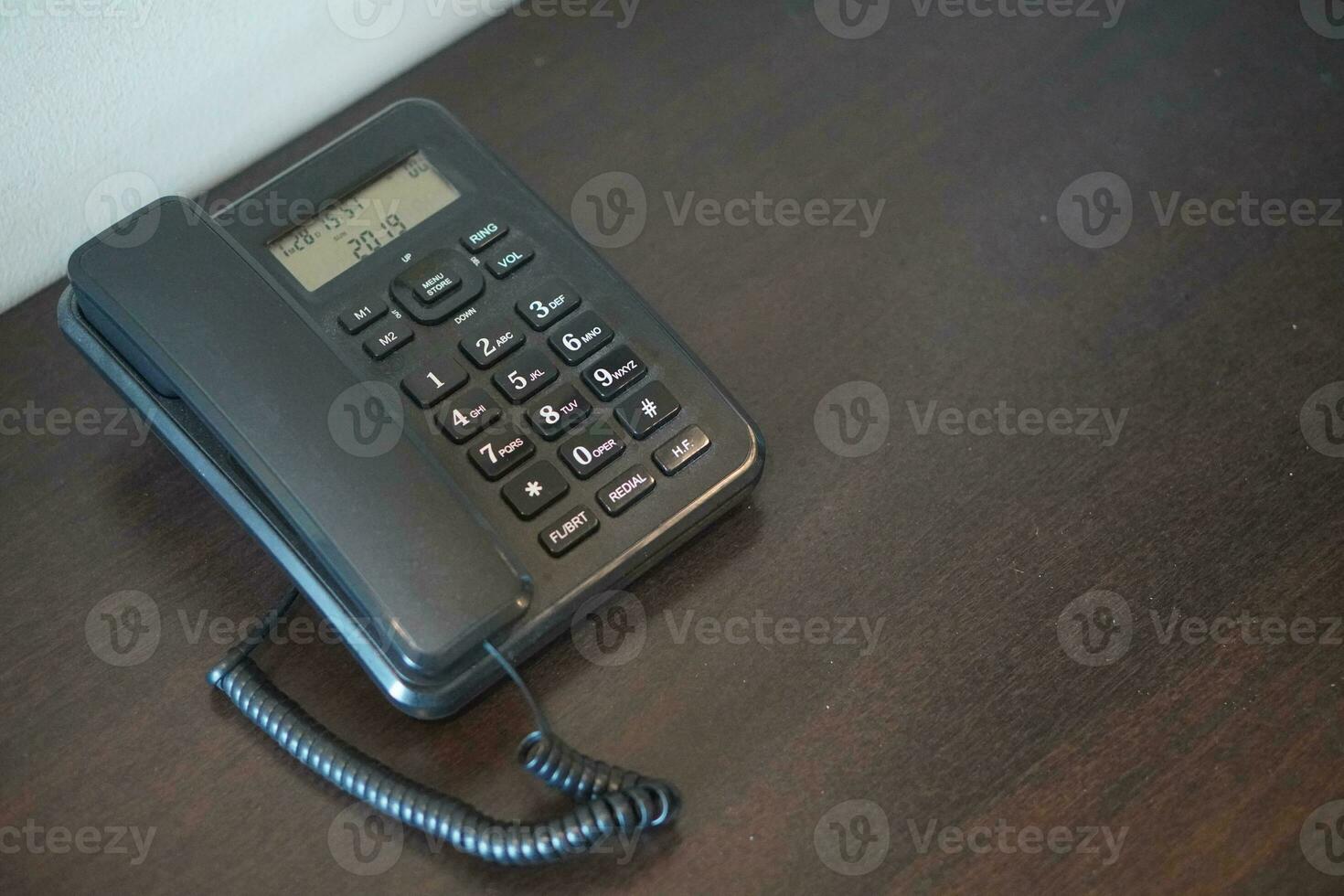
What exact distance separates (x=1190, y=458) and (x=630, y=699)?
0.30 meters

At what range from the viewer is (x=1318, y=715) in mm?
549

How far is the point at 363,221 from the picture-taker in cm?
63

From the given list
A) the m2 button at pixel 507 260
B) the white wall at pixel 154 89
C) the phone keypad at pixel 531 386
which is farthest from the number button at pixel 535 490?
the white wall at pixel 154 89

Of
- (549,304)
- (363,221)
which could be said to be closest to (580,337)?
(549,304)

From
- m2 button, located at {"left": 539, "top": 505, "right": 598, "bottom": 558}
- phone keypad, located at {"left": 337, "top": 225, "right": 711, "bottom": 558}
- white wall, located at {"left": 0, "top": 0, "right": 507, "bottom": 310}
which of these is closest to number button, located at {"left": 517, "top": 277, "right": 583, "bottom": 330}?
phone keypad, located at {"left": 337, "top": 225, "right": 711, "bottom": 558}

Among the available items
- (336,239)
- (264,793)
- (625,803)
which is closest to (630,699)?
(625,803)

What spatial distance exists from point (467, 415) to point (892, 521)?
0.69 ft

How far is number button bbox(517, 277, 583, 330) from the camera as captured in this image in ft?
1.97

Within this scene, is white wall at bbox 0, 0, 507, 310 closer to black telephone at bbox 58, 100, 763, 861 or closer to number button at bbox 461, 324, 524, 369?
black telephone at bbox 58, 100, 763, 861

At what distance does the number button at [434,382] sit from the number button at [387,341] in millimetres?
19

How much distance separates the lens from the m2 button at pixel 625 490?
56 cm

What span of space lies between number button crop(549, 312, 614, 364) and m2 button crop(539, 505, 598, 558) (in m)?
0.08

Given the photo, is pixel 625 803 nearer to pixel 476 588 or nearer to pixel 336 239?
pixel 476 588

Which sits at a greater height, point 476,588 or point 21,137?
point 21,137
